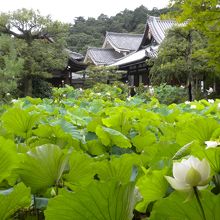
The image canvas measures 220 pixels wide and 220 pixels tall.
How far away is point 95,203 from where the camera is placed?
1.28 feet

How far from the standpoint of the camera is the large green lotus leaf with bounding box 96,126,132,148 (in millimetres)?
842

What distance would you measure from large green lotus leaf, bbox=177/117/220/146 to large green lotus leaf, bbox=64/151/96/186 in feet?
0.83

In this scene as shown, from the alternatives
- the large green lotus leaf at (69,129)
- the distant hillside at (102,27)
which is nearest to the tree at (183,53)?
the large green lotus leaf at (69,129)

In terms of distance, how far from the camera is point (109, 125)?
1.04m

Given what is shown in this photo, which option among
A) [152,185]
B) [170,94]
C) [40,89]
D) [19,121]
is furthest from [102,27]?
[152,185]

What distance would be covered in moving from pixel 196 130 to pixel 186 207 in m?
0.37

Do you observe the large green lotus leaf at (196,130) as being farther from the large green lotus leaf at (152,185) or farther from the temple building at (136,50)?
the temple building at (136,50)

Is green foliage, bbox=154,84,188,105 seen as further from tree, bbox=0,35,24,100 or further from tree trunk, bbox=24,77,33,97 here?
tree trunk, bbox=24,77,33,97

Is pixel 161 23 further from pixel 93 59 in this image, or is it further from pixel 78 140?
pixel 78 140

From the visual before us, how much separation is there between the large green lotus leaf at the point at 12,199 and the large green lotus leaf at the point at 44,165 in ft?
0.22

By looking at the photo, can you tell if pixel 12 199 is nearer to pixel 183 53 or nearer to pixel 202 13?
pixel 202 13

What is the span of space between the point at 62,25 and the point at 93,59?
38.3ft

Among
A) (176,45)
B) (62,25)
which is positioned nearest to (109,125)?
(176,45)

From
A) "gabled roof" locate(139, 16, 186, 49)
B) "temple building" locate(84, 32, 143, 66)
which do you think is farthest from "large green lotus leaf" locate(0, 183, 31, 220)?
"temple building" locate(84, 32, 143, 66)
